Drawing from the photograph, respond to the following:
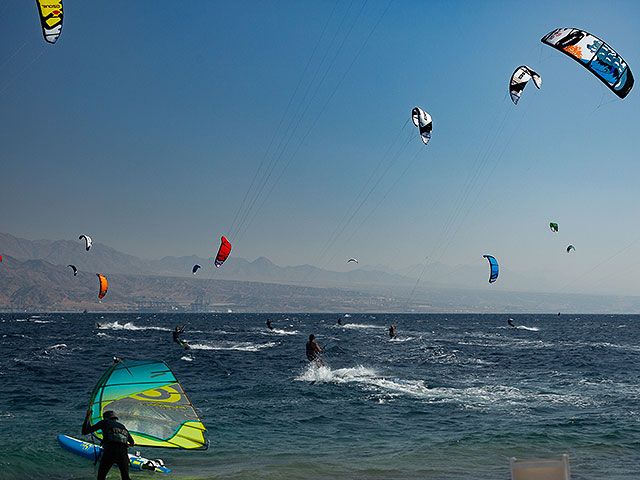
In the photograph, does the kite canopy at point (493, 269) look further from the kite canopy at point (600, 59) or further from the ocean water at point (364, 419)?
the kite canopy at point (600, 59)

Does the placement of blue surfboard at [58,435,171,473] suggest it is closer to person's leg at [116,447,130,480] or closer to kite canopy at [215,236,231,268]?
person's leg at [116,447,130,480]

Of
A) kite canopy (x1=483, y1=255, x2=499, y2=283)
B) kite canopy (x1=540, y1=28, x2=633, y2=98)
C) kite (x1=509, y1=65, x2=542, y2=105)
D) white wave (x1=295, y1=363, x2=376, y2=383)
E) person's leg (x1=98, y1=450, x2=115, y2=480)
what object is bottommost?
white wave (x1=295, y1=363, x2=376, y2=383)

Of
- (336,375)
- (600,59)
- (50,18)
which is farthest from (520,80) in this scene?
(50,18)

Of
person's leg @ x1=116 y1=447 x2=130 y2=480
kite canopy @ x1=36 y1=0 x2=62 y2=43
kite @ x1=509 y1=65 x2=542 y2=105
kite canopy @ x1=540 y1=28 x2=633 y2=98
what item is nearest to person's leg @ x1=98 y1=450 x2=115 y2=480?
person's leg @ x1=116 y1=447 x2=130 y2=480

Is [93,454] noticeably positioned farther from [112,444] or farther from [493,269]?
[493,269]

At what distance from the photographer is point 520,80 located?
20.3 metres

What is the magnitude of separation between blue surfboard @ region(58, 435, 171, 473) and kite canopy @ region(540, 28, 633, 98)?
12395mm

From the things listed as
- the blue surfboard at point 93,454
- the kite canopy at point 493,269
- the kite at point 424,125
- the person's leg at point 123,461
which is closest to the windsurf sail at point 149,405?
the blue surfboard at point 93,454

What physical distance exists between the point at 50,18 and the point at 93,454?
9017 millimetres

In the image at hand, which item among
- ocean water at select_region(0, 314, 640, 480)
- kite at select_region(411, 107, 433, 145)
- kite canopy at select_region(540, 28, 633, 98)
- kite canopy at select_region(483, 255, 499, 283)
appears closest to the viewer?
ocean water at select_region(0, 314, 640, 480)

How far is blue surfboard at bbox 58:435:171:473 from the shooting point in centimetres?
1009

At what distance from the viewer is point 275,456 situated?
1127 cm

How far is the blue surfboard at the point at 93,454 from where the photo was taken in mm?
10094

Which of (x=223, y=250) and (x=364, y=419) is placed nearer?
(x=364, y=419)
